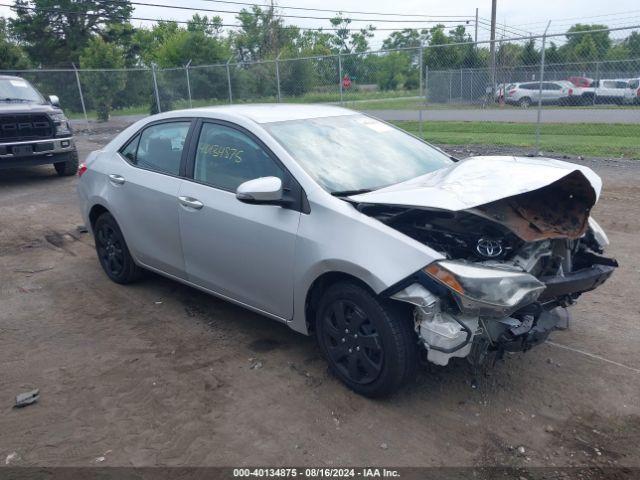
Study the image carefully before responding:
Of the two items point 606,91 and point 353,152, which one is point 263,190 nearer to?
point 353,152

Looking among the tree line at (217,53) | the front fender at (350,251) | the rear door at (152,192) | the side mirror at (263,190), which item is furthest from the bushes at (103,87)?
the front fender at (350,251)

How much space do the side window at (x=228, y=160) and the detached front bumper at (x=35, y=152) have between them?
7194 mm

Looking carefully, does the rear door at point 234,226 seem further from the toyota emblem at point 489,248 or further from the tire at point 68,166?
the tire at point 68,166

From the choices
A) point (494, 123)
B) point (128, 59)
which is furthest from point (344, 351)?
point (128, 59)

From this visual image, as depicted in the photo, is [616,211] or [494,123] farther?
[494,123]

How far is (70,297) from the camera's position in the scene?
5199 mm

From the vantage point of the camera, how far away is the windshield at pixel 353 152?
12.3ft

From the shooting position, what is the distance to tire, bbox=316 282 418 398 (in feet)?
10.3

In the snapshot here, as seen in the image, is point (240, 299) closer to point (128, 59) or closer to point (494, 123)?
point (494, 123)

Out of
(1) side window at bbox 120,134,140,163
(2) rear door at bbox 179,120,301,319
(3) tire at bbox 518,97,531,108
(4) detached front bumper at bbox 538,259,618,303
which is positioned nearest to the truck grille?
(1) side window at bbox 120,134,140,163

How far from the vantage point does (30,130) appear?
1016cm

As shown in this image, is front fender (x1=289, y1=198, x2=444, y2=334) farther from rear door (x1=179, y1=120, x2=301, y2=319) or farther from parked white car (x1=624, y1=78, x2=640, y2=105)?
parked white car (x1=624, y1=78, x2=640, y2=105)

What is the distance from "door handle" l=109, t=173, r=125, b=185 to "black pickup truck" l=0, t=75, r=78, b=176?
6018 mm

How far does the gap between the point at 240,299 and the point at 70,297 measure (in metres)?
2.06
